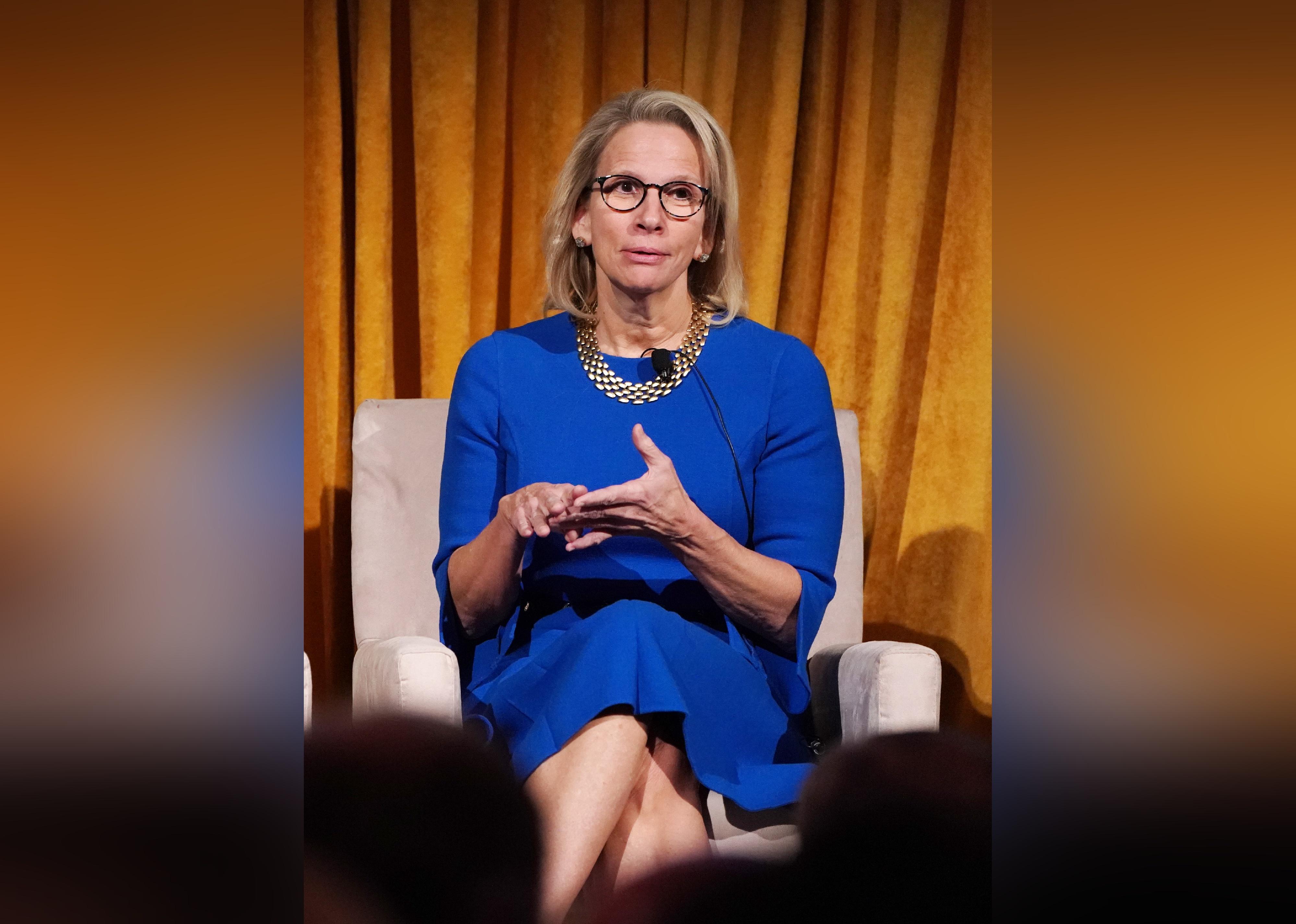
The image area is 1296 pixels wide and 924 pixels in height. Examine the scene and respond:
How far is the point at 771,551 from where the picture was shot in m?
1.69

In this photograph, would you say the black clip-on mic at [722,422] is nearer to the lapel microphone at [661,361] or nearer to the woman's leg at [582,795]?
the lapel microphone at [661,361]

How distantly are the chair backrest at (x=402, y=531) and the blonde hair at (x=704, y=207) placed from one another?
1.12 feet

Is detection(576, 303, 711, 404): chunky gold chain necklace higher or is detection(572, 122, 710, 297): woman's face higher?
detection(572, 122, 710, 297): woman's face

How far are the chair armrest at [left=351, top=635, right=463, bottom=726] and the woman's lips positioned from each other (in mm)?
640

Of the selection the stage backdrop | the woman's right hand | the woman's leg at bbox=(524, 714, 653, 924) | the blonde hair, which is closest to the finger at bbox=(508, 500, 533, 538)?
the woman's right hand

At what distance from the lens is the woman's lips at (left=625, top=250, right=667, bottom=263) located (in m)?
1.76

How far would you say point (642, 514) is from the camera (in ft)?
4.80

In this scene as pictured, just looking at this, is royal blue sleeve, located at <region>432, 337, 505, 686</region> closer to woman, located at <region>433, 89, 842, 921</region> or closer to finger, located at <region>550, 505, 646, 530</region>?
woman, located at <region>433, 89, 842, 921</region>

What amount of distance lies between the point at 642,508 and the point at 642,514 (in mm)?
12

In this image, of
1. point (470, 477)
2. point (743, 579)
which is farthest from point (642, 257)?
point (743, 579)

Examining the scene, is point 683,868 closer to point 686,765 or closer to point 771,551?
point 686,765

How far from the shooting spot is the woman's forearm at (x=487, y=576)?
62.1 inches

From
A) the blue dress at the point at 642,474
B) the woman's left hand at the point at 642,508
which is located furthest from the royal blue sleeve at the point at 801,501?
the woman's left hand at the point at 642,508
